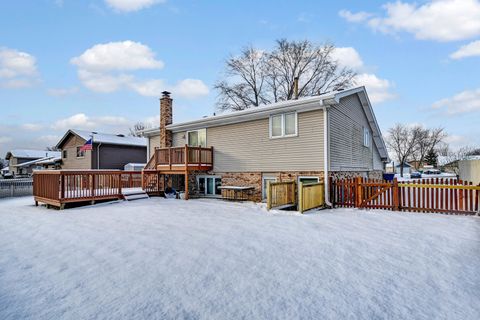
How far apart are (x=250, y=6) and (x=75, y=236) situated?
40.8 feet

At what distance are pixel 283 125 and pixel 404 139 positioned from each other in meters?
49.2

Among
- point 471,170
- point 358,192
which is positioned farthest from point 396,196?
point 471,170

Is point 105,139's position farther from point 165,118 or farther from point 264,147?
point 264,147

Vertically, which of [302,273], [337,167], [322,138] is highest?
[322,138]

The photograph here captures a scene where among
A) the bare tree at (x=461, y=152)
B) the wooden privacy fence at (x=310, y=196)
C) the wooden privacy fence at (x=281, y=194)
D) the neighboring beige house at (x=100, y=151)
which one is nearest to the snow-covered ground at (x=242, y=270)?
the wooden privacy fence at (x=310, y=196)

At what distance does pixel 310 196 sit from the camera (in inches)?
394

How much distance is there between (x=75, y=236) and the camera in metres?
6.60

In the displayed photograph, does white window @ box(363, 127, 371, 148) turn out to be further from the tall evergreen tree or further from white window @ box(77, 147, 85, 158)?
the tall evergreen tree

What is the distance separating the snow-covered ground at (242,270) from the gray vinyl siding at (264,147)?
4.28 m

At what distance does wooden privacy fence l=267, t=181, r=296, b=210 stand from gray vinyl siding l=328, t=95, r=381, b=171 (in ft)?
6.34

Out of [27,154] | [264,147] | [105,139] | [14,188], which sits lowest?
[14,188]

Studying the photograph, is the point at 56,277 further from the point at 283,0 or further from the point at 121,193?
the point at 283,0

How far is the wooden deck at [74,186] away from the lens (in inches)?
437

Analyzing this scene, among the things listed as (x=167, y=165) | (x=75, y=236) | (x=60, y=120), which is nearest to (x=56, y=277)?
(x=75, y=236)
